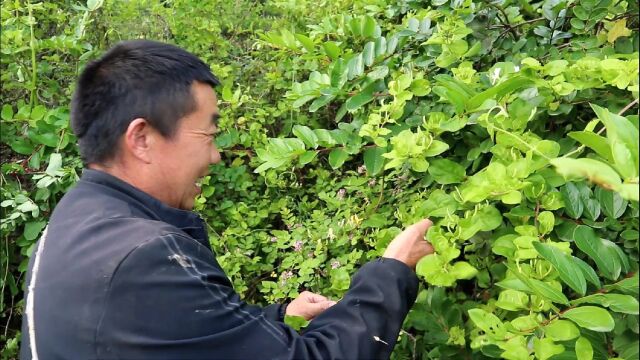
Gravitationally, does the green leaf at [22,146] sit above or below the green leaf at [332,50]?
below

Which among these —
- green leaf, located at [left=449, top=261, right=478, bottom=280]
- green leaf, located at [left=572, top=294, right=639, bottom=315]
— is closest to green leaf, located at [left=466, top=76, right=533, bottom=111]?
green leaf, located at [left=449, top=261, right=478, bottom=280]

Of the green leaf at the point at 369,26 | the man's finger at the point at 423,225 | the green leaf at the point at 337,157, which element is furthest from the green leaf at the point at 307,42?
the man's finger at the point at 423,225

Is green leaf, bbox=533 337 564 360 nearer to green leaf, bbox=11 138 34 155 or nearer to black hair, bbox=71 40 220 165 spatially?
black hair, bbox=71 40 220 165

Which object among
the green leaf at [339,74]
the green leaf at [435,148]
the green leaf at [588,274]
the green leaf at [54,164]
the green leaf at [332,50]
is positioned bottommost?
the green leaf at [54,164]

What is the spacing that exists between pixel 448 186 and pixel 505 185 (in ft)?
1.07

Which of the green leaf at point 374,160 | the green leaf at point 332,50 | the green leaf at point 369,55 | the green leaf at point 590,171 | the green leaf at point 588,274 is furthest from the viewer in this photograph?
the green leaf at point 332,50

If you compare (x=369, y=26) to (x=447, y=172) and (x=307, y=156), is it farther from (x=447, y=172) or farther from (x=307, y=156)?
(x=447, y=172)

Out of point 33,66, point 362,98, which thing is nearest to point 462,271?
point 362,98

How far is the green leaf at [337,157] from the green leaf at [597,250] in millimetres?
673

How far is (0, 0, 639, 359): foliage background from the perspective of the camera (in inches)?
43.6

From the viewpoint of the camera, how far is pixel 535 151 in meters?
1.14

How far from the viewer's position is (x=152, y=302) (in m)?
1.12

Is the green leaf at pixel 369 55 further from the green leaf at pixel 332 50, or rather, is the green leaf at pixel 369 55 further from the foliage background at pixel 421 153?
the green leaf at pixel 332 50

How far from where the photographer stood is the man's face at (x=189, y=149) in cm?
138
